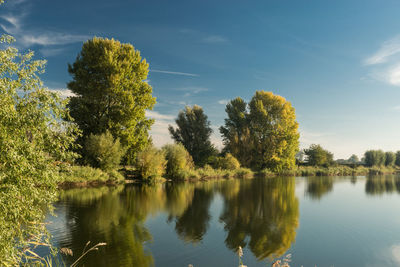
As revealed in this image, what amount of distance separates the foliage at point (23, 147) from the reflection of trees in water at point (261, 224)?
5.94 m

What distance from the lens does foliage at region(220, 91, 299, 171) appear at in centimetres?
4444

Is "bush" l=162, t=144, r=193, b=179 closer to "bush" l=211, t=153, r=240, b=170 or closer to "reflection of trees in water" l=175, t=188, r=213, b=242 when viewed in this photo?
"bush" l=211, t=153, r=240, b=170

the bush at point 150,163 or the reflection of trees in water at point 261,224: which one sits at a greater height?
the bush at point 150,163

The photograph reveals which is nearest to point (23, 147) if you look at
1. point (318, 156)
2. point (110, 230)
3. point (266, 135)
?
point (110, 230)

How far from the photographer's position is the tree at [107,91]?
85.7 ft

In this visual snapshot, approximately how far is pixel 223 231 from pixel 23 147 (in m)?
7.78

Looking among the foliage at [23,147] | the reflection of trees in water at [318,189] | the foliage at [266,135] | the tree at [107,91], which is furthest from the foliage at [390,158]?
the foliage at [23,147]

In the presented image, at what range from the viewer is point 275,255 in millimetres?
8031

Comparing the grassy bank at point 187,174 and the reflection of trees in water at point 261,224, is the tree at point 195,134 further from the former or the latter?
the reflection of trees in water at point 261,224

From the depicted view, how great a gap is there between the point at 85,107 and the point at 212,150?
939 inches

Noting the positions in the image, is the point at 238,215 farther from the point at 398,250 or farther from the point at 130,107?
the point at 130,107

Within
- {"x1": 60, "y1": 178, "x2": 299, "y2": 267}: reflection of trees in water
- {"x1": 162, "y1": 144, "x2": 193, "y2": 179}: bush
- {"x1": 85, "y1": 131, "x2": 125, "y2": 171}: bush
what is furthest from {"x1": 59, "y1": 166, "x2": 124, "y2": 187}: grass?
{"x1": 162, "y1": 144, "x2": 193, "y2": 179}: bush

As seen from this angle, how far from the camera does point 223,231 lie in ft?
34.9

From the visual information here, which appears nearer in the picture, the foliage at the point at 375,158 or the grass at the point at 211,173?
the grass at the point at 211,173
